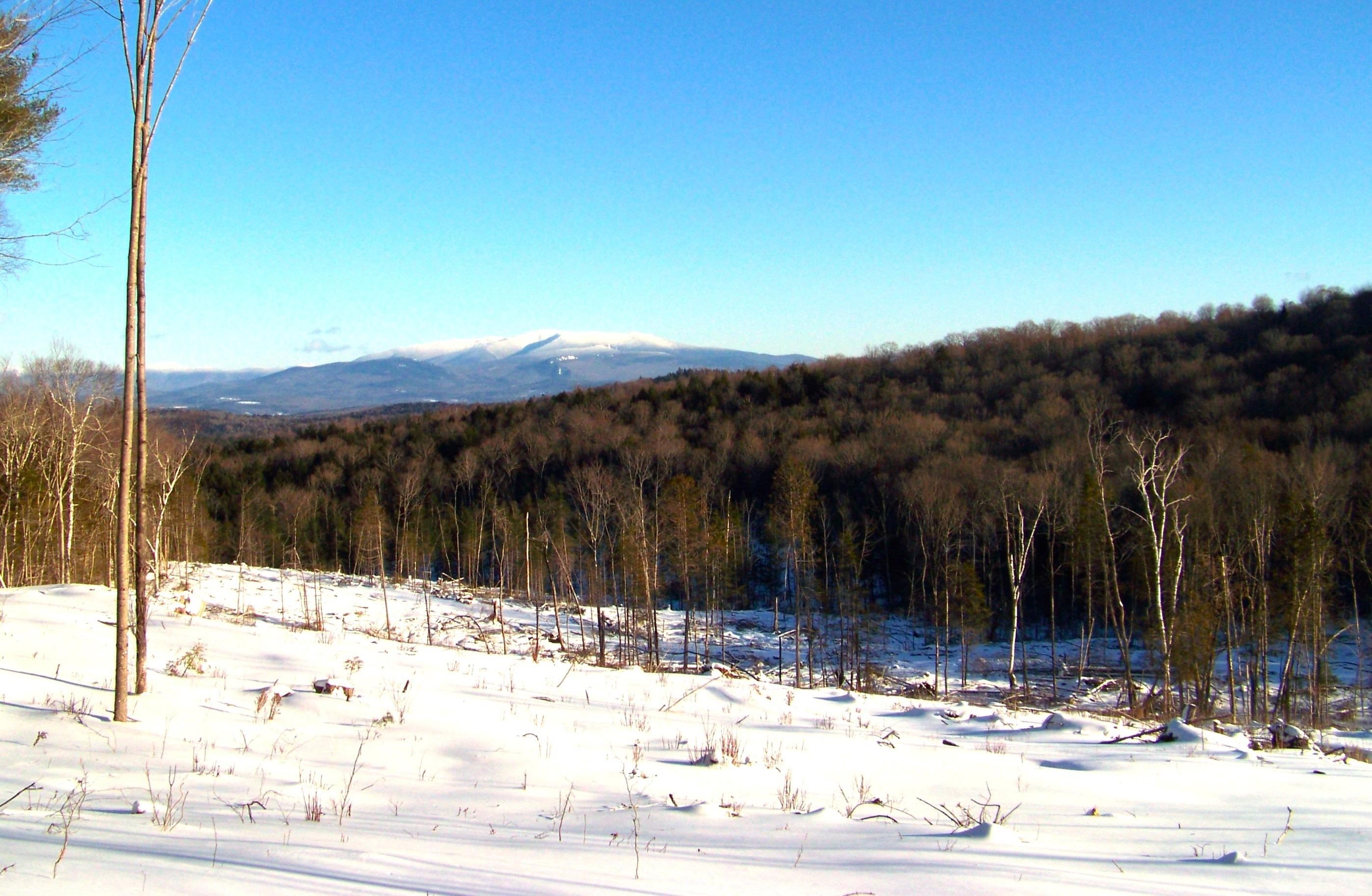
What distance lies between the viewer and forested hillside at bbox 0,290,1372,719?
28.4m

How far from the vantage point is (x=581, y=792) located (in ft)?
19.4

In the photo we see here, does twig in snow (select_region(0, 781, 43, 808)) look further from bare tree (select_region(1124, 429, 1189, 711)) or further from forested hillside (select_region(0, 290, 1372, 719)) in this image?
forested hillside (select_region(0, 290, 1372, 719))

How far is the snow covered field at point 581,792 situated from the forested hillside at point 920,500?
643 inches

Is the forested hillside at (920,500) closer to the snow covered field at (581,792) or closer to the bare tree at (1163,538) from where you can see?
the bare tree at (1163,538)

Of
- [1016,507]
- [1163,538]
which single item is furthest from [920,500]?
[1163,538]

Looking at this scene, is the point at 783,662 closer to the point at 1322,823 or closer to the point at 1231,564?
the point at 1231,564

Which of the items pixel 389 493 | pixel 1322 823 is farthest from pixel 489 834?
pixel 389 493

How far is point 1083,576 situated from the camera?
133ft

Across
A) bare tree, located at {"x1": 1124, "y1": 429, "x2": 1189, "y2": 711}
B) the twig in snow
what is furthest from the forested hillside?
the twig in snow

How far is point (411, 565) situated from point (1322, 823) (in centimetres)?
5461

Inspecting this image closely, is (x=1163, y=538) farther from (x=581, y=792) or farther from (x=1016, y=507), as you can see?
(x=581, y=792)

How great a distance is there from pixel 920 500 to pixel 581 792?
128 ft

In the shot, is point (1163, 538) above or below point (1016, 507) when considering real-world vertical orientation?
above

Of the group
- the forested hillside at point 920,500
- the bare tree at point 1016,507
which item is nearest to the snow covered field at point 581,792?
the forested hillside at point 920,500
